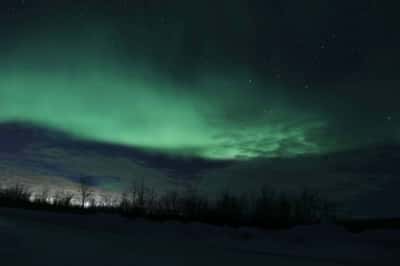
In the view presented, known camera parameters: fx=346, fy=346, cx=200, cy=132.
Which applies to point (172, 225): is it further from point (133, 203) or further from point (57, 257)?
point (133, 203)

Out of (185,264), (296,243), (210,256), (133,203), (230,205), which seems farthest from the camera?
(230,205)

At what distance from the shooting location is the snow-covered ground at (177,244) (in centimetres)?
627

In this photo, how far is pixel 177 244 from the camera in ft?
32.7

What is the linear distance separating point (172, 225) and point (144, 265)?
8.67 m

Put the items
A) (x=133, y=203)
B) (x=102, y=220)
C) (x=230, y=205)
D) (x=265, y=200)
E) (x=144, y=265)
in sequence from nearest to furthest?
(x=144, y=265) < (x=102, y=220) < (x=133, y=203) < (x=230, y=205) < (x=265, y=200)

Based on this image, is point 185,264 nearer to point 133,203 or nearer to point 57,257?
point 57,257

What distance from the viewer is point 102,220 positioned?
1570 centimetres

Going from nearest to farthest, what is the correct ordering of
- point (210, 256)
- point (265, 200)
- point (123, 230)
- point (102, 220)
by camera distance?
1. point (210, 256)
2. point (123, 230)
3. point (102, 220)
4. point (265, 200)

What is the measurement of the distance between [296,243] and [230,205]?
2022 centimetres

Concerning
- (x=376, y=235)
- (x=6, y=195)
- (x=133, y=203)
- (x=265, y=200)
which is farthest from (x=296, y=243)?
(x=6, y=195)

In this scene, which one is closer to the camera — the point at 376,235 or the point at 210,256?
the point at 210,256

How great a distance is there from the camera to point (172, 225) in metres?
14.3

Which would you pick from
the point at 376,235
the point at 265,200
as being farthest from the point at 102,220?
the point at 265,200

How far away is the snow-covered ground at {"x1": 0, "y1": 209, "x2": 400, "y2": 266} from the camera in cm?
627
